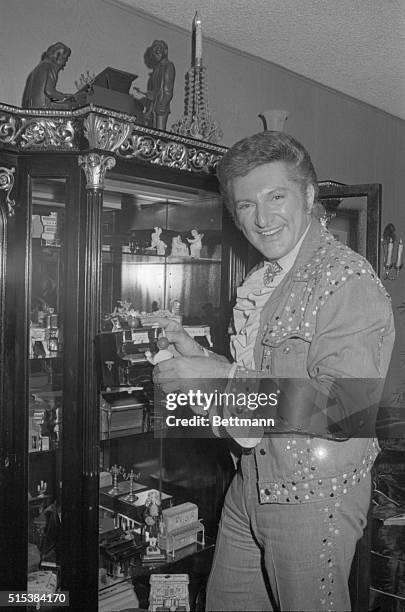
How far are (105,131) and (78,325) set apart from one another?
0.41 metres

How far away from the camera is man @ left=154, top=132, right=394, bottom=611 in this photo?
763mm

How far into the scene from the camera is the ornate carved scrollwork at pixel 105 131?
1.13 meters

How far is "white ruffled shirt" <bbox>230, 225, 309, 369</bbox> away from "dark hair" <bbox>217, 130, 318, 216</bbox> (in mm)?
106

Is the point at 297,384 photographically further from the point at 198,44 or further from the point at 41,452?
the point at 198,44

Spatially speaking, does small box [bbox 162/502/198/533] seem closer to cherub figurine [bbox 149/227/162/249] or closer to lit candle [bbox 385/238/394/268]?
cherub figurine [bbox 149/227/162/249]

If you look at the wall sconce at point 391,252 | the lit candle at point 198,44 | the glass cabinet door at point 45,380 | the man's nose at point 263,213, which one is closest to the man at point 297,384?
the man's nose at point 263,213

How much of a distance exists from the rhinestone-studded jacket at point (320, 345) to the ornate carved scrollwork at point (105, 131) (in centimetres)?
49

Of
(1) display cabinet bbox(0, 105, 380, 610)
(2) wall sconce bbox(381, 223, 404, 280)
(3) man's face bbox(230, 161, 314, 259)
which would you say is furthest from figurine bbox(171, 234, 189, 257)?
(2) wall sconce bbox(381, 223, 404, 280)

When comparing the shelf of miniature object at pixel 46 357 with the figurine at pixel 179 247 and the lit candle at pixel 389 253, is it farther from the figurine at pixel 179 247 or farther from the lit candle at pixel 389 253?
the lit candle at pixel 389 253

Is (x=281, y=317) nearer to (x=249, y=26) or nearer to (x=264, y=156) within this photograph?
(x=264, y=156)

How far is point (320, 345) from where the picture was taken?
2.55ft

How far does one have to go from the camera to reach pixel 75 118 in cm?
115

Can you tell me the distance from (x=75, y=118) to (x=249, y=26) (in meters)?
0.78
